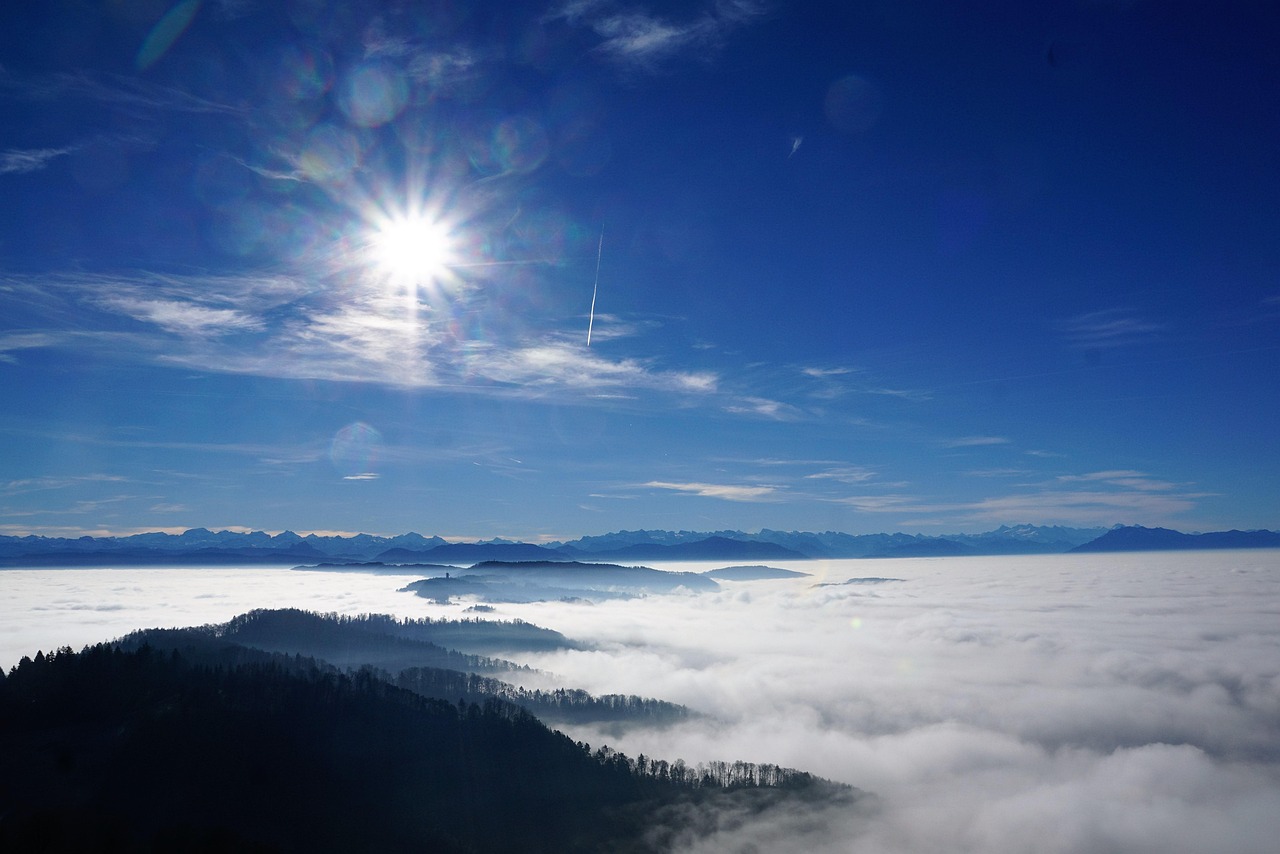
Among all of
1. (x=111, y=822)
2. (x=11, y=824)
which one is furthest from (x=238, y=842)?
(x=11, y=824)

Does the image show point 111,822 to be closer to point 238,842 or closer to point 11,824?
point 11,824
